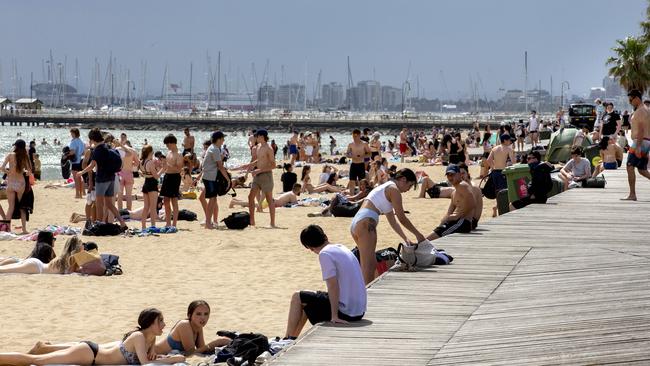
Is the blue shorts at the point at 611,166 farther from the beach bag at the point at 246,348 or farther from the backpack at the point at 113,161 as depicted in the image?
the beach bag at the point at 246,348

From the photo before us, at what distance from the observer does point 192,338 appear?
8945 mm

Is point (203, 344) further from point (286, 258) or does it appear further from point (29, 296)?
point (286, 258)

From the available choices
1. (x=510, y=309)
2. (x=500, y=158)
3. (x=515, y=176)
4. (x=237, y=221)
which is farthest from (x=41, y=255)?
(x=500, y=158)

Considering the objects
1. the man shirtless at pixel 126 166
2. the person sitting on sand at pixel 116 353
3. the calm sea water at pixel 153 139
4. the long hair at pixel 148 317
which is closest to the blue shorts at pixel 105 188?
the man shirtless at pixel 126 166

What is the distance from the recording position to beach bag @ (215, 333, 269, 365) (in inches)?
308

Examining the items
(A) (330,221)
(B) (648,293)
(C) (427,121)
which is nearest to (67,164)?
(A) (330,221)

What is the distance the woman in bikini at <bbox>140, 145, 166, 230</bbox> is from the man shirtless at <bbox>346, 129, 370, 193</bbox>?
4.26m

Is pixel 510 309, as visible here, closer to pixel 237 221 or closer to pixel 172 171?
pixel 172 171

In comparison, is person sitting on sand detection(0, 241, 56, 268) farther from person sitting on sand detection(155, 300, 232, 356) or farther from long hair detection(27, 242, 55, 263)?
person sitting on sand detection(155, 300, 232, 356)

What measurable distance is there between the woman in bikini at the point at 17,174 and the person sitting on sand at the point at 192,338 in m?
7.35

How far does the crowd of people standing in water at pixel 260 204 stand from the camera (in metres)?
8.18

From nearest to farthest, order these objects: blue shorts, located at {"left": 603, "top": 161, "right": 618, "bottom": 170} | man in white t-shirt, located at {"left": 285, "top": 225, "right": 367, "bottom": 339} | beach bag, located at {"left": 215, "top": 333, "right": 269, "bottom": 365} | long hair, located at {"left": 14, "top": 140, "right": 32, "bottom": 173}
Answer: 1. man in white t-shirt, located at {"left": 285, "top": 225, "right": 367, "bottom": 339}
2. beach bag, located at {"left": 215, "top": 333, "right": 269, "bottom": 365}
3. long hair, located at {"left": 14, "top": 140, "right": 32, "bottom": 173}
4. blue shorts, located at {"left": 603, "top": 161, "right": 618, "bottom": 170}

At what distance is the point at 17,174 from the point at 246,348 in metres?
8.86

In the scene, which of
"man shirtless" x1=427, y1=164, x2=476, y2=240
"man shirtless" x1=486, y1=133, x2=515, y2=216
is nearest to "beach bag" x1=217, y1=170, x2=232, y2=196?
"man shirtless" x1=427, y1=164, x2=476, y2=240
